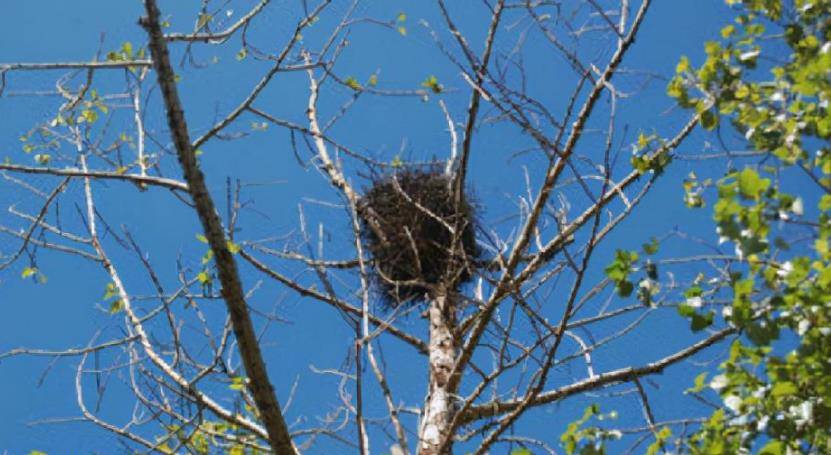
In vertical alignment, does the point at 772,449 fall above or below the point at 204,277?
below

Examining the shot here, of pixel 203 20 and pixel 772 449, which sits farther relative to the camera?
pixel 203 20

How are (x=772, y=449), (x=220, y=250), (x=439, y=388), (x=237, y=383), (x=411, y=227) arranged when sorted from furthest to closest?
(x=411, y=227)
(x=439, y=388)
(x=237, y=383)
(x=220, y=250)
(x=772, y=449)

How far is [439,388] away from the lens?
17.3 feet

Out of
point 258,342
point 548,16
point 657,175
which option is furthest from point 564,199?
point 258,342

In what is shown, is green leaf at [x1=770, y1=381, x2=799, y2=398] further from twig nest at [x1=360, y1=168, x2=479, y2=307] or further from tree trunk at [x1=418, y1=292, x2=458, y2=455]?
twig nest at [x1=360, y1=168, x2=479, y2=307]

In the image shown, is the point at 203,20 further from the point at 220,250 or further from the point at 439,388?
the point at 439,388

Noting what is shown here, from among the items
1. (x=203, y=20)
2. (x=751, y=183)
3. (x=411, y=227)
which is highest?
(x=411, y=227)

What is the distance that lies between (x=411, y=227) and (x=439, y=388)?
156cm

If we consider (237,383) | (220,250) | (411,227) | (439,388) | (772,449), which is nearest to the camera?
(772,449)

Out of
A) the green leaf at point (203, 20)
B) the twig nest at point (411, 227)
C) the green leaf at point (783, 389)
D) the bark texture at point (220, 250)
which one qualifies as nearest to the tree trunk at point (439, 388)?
the twig nest at point (411, 227)

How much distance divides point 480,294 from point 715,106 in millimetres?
2802

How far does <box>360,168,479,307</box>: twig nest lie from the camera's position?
22.0 ft

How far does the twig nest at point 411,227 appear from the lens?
6.70 m

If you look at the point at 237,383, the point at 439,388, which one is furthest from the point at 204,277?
the point at 439,388
